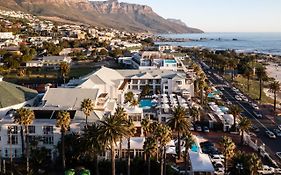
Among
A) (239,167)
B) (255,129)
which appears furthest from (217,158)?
(255,129)

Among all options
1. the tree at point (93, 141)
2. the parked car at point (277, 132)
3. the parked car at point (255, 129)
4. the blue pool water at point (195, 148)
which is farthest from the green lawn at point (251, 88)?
the tree at point (93, 141)

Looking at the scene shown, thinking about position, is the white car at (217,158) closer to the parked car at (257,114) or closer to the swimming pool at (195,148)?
the swimming pool at (195,148)

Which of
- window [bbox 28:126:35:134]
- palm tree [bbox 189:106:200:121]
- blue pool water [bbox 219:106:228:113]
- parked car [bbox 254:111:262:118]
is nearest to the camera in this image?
window [bbox 28:126:35:134]

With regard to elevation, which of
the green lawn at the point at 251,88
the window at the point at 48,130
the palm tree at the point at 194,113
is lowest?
the green lawn at the point at 251,88

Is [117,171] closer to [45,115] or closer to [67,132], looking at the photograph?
[67,132]

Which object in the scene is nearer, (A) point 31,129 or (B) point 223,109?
(A) point 31,129

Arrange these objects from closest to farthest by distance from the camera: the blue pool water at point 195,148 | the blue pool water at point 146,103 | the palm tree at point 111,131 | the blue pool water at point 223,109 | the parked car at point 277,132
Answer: the palm tree at point 111,131 < the blue pool water at point 195,148 < the parked car at point 277,132 < the blue pool water at point 146,103 < the blue pool water at point 223,109

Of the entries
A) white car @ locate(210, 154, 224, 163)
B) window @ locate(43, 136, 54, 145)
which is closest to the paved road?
white car @ locate(210, 154, 224, 163)

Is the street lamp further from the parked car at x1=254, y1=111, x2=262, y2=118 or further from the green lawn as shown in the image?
the green lawn

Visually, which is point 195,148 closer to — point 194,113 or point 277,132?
point 194,113

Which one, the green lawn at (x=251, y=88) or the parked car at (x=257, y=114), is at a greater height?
the green lawn at (x=251, y=88)

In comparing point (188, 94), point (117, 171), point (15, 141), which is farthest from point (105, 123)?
point (188, 94)
